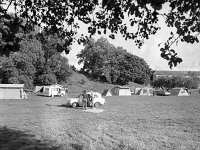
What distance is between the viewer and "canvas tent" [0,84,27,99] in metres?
34.2

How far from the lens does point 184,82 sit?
84562mm

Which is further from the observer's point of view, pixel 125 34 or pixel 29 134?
pixel 29 134

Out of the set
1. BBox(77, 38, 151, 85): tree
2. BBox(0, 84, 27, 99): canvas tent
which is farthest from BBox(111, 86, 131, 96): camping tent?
BBox(0, 84, 27, 99): canvas tent

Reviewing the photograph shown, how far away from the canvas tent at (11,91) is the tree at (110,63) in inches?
1156

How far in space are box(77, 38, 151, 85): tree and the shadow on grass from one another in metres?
52.5

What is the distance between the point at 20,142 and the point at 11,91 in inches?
1088

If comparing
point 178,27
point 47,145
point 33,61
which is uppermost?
point 33,61

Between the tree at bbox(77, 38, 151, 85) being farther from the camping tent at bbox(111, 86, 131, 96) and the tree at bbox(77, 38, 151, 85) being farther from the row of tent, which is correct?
the camping tent at bbox(111, 86, 131, 96)

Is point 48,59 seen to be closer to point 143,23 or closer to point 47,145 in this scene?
point 47,145

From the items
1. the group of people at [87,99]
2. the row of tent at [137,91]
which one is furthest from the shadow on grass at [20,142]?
the row of tent at [137,91]

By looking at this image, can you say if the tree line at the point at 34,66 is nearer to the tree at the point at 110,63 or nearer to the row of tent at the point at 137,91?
the row of tent at the point at 137,91

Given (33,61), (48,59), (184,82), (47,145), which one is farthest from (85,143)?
(184,82)

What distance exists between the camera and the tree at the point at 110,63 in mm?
65938

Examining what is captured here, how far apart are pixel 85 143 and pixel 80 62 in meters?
63.0
